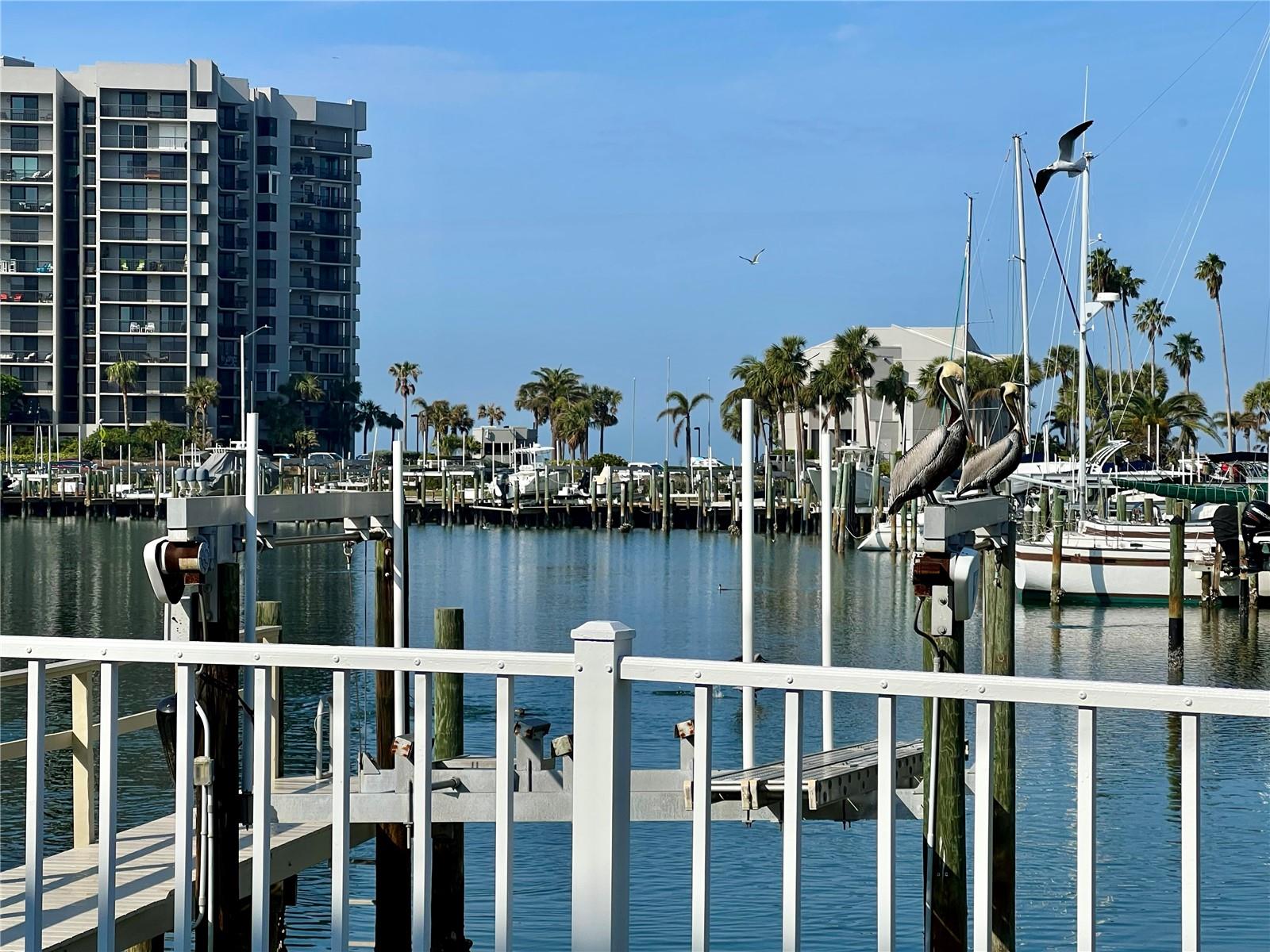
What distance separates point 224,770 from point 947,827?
11.2 ft

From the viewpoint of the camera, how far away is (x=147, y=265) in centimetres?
10375

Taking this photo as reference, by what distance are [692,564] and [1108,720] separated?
116 ft

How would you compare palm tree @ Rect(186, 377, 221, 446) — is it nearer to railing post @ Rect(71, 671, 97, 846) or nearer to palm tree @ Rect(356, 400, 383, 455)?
palm tree @ Rect(356, 400, 383, 455)

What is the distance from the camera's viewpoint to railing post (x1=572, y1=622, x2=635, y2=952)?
12.7ft

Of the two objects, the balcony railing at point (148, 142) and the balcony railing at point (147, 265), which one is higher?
the balcony railing at point (148, 142)

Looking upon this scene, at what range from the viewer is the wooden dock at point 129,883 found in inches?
243

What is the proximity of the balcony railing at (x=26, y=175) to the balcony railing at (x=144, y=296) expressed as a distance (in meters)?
9.38

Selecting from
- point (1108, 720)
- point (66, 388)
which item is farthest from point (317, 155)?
point (1108, 720)

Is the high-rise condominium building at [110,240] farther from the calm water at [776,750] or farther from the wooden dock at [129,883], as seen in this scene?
the wooden dock at [129,883]

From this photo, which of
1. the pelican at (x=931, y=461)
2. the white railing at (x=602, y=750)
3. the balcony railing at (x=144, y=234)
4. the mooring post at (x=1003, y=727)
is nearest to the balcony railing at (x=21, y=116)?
the balcony railing at (x=144, y=234)

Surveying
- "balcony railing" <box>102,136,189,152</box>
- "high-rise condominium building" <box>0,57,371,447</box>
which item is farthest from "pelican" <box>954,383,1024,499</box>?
"balcony railing" <box>102,136,189,152</box>

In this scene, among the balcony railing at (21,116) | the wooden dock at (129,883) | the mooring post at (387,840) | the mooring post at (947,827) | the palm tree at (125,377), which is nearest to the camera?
the wooden dock at (129,883)

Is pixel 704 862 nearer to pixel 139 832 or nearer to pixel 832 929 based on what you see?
pixel 139 832

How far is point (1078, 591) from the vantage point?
36.2 meters
